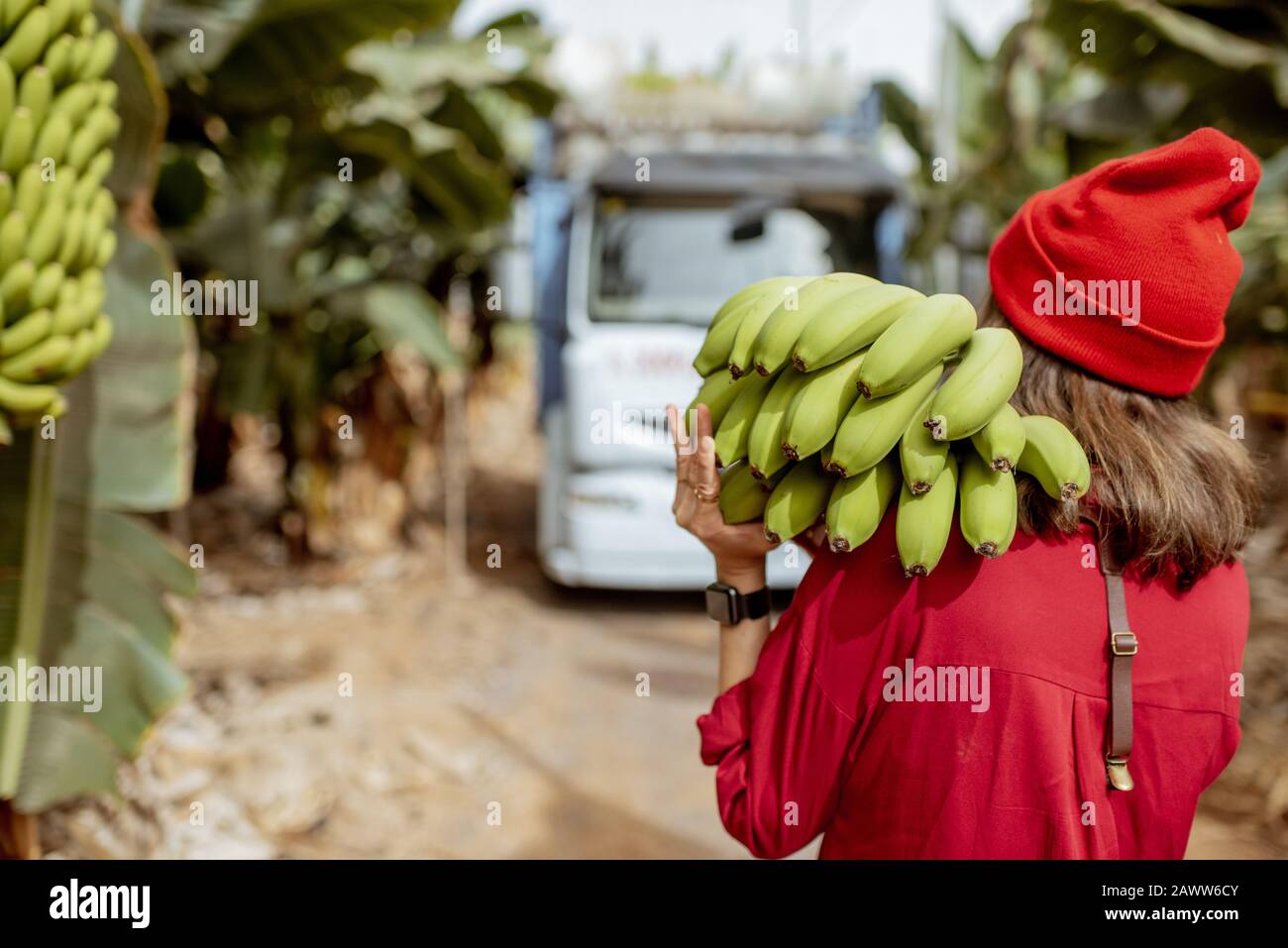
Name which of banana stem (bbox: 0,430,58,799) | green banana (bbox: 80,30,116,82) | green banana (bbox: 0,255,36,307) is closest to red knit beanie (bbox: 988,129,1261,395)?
green banana (bbox: 0,255,36,307)

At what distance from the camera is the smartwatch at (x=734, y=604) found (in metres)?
1.50

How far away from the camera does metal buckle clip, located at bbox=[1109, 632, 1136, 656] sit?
4.01 feet

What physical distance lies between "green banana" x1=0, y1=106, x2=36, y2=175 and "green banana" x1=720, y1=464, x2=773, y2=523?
5.74 feet

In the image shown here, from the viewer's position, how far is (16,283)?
210 cm

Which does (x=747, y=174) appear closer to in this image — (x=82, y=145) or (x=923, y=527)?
(x=82, y=145)

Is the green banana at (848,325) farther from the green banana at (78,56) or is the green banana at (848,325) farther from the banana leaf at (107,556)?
the banana leaf at (107,556)

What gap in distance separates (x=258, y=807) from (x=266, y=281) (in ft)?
9.35

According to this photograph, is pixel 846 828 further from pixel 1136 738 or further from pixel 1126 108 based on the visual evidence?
pixel 1126 108

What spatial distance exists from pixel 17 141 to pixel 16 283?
1.04ft
